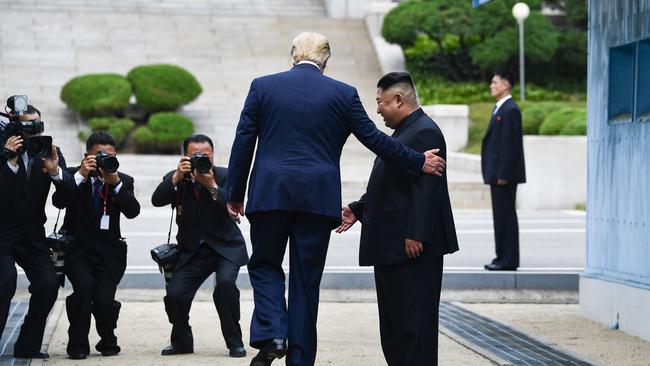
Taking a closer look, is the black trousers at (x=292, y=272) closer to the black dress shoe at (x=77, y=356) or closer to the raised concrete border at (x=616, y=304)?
the black dress shoe at (x=77, y=356)

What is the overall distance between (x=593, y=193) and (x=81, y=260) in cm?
439

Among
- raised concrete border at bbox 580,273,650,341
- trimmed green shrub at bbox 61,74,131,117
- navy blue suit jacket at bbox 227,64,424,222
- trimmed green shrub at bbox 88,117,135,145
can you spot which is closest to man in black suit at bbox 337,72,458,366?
navy blue suit jacket at bbox 227,64,424,222

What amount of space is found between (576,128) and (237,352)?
14.2 m

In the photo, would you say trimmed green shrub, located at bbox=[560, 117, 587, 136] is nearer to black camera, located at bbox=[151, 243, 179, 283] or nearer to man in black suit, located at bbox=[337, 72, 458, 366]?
black camera, located at bbox=[151, 243, 179, 283]

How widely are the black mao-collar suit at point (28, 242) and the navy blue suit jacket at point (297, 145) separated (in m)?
1.97

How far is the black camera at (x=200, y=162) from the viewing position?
8.68 m

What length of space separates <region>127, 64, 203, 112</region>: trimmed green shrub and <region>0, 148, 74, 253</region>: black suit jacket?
1662cm

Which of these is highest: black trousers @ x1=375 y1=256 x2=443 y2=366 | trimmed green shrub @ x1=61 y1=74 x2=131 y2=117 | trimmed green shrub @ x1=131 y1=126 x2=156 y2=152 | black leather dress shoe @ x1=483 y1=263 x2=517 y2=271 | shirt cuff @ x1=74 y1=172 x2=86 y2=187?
trimmed green shrub @ x1=61 y1=74 x2=131 y2=117

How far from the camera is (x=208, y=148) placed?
353 inches

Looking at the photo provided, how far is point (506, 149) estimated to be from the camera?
12.5 metres

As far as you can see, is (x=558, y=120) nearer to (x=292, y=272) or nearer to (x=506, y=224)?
(x=506, y=224)

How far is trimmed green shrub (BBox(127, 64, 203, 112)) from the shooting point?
82.9 ft

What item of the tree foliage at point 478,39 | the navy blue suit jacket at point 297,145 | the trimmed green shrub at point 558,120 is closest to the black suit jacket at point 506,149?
the navy blue suit jacket at point 297,145

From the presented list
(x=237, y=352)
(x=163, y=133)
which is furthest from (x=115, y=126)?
(x=237, y=352)
